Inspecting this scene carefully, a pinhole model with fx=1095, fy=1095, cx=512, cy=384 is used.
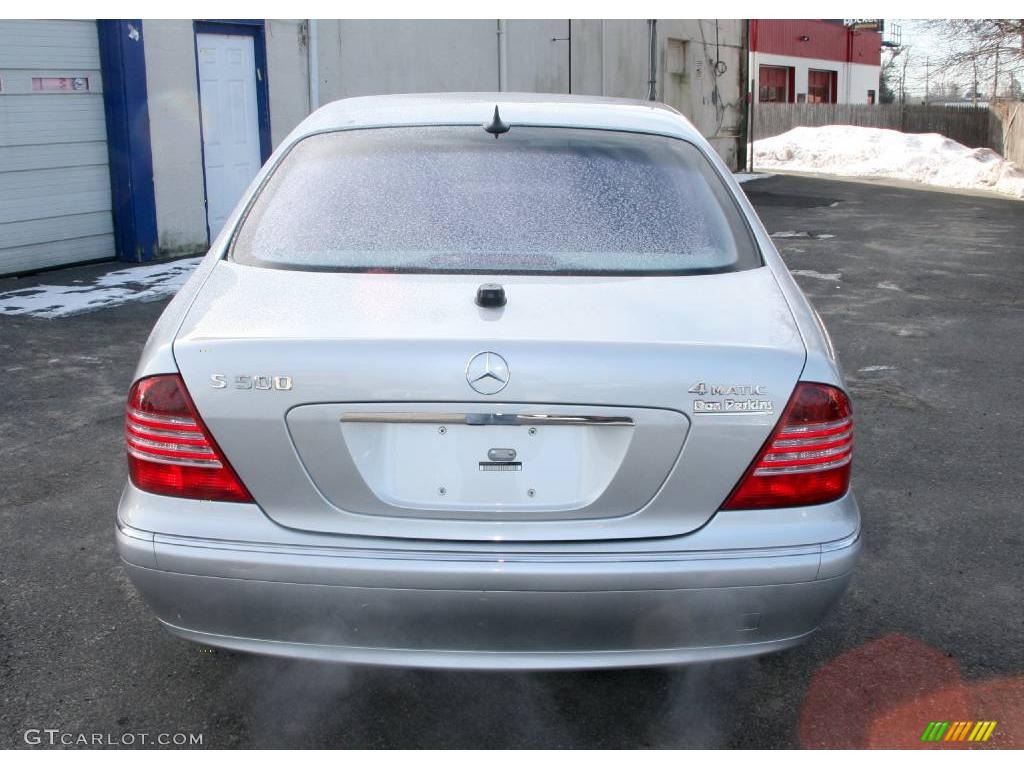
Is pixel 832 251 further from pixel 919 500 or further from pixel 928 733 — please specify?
pixel 928 733

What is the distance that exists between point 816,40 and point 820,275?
1503 inches

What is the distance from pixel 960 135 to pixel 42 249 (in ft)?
99.0

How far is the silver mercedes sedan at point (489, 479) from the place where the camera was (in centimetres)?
233

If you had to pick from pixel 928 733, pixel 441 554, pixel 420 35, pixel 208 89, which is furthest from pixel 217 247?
pixel 420 35

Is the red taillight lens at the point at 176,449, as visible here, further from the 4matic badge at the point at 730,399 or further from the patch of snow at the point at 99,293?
the patch of snow at the point at 99,293

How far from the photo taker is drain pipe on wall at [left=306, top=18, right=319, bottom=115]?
40.5ft

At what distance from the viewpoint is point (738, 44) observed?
80.4ft

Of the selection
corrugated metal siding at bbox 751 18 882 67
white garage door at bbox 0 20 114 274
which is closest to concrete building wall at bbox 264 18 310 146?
white garage door at bbox 0 20 114 274

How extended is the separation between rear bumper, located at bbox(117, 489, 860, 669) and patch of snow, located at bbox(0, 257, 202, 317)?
636 centimetres

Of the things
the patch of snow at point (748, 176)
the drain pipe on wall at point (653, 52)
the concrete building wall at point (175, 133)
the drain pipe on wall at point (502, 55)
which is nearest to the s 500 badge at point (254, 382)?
the concrete building wall at point (175, 133)

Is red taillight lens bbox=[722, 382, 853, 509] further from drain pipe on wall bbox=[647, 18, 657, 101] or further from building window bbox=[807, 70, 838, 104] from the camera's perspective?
building window bbox=[807, 70, 838, 104]

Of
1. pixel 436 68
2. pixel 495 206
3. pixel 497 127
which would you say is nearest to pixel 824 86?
pixel 436 68

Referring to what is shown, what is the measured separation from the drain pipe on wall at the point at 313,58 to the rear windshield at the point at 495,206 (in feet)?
31.3

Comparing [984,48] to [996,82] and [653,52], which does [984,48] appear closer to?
[996,82]
